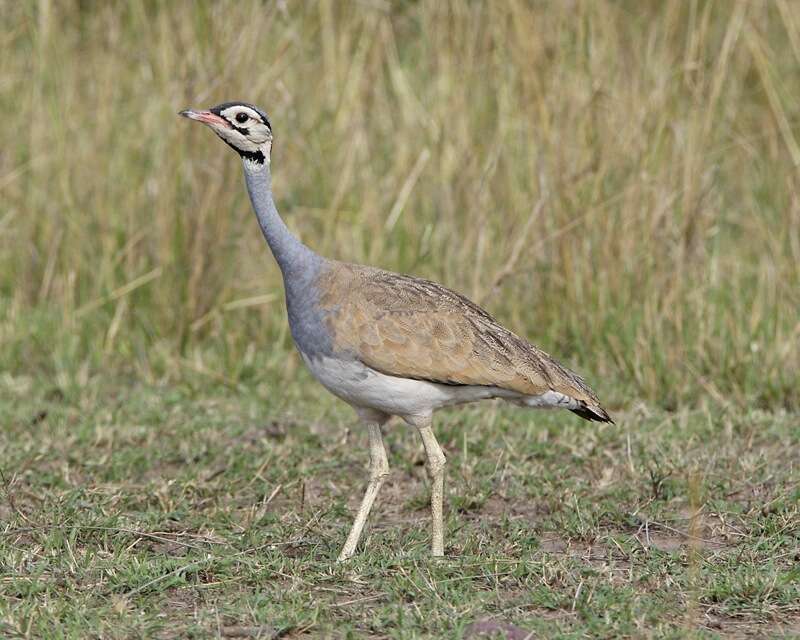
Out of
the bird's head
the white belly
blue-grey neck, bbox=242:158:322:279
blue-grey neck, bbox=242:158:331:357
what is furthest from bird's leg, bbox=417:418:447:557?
the bird's head

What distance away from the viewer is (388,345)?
4.46m

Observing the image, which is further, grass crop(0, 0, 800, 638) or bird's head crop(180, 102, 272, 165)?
bird's head crop(180, 102, 272, 165)

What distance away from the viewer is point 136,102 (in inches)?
326

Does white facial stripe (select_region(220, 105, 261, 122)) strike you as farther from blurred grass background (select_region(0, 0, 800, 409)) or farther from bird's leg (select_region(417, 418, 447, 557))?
blurred grass background (select_region(0, 0, 800, 409))

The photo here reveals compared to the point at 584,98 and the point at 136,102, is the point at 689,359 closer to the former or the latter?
the point at 584,98

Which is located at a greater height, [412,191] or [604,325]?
[412,191]

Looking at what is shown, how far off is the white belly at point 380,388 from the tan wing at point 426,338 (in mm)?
34

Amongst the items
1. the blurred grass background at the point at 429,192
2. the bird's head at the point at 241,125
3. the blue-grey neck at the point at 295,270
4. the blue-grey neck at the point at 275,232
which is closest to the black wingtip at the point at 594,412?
the blue-grey neck at the point at 295,270

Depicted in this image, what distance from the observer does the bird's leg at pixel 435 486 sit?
4484 mm

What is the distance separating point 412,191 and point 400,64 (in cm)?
141

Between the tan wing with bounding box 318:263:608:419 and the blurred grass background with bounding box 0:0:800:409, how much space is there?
1.89 m

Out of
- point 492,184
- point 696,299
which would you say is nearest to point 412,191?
point 492,184

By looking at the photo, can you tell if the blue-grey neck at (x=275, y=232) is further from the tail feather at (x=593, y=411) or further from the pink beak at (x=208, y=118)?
the tail feather at (x=593, y=411)

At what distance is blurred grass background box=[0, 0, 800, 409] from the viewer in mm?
6738
